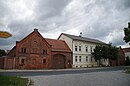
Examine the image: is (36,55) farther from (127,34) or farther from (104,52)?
(104,52)

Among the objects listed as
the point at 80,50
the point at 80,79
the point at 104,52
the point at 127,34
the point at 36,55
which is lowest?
the point at 80,79

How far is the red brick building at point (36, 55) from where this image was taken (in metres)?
42.6

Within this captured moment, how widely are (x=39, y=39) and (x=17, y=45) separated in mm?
6004

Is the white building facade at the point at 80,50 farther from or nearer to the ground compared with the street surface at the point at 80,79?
farther from the ground

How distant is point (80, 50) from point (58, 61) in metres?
10.2

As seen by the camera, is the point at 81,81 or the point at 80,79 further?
the point at 80,79

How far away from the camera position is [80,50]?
2208 inches

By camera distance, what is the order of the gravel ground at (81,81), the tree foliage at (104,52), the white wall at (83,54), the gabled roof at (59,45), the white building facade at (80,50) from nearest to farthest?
1. the gravel ground at (81,81)
2. the gabled roof at (59,45)
3. the white building facade at (80,50)
4. the white wall at (83,54)
5. the tree foliage at (104,52)

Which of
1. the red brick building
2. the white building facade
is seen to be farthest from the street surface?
the white building facade

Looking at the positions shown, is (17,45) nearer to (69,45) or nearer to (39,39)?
(39,39)

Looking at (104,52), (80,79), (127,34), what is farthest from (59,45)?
(80,79)

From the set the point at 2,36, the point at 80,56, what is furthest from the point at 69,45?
the point at 2,36

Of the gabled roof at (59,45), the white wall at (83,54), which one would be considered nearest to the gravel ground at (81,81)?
the gabled roof at (59,45)

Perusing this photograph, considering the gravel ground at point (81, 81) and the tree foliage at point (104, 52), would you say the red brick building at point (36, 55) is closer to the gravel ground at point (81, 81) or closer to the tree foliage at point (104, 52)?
the tree foliage at point (104, 52)
